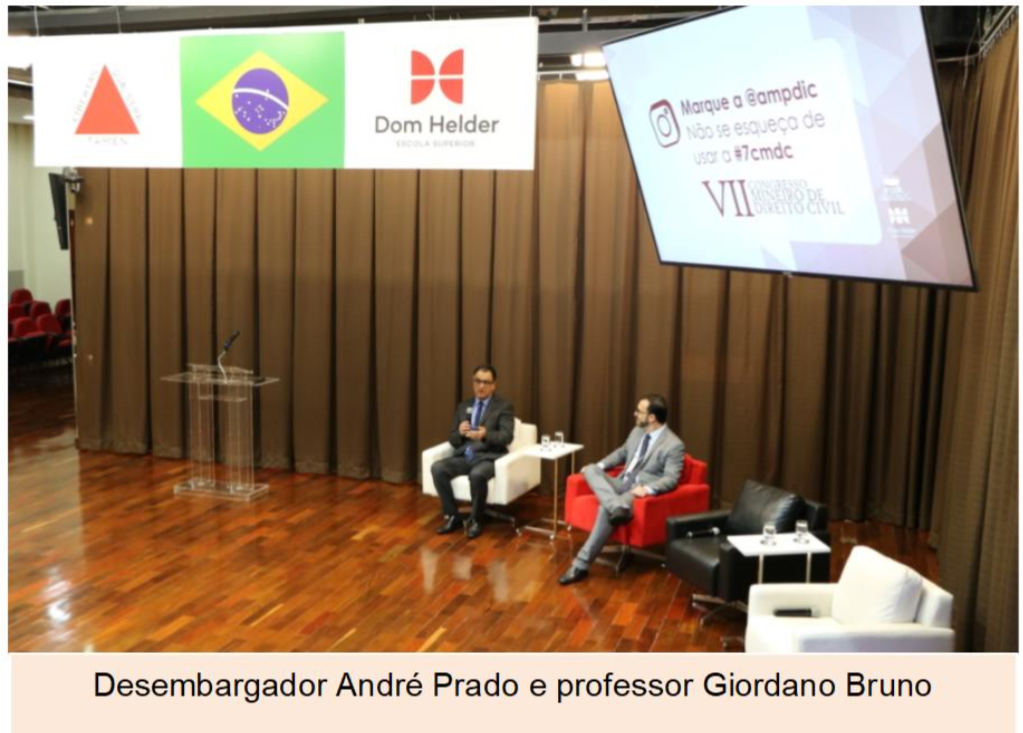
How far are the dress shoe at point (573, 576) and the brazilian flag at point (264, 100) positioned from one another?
8.80ft

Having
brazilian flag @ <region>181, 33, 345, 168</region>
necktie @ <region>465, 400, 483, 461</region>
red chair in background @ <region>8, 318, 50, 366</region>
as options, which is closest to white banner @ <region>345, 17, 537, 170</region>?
brazilian flag @ <region>181, 33, 345, 168</region>

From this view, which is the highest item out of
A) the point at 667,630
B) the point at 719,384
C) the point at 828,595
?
the point at 719,384

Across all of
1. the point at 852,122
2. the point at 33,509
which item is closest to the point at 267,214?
the point at 33,509

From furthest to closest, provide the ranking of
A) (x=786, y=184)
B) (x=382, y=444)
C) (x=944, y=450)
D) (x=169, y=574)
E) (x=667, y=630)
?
(x=382, y=444) → (x=944, y=450) → (x=169, y=574) → (x=667, y=630) → (x=786, y=184)

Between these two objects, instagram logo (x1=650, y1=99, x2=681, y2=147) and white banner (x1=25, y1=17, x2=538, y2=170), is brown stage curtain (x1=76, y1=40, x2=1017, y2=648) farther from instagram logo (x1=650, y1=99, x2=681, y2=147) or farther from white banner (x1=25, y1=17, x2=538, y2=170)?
white banner (x1=25, y1=17, x2=538, y2=170)

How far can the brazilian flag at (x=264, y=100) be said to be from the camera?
554 cm

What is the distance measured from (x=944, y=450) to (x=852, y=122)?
10.2 ft

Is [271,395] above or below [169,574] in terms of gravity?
above

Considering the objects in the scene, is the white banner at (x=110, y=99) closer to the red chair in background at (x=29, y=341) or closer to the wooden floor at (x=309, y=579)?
the wooden floor at (x=309, y=579)

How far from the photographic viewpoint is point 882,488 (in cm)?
754

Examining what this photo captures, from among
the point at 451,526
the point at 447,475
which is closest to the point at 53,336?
the point at 447,475

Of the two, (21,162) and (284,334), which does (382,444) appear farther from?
(21,162)

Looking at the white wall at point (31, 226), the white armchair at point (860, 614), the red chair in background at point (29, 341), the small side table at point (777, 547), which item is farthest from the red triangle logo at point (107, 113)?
the white wall at point (31, 226)

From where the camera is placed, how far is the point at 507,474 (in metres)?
7.14
